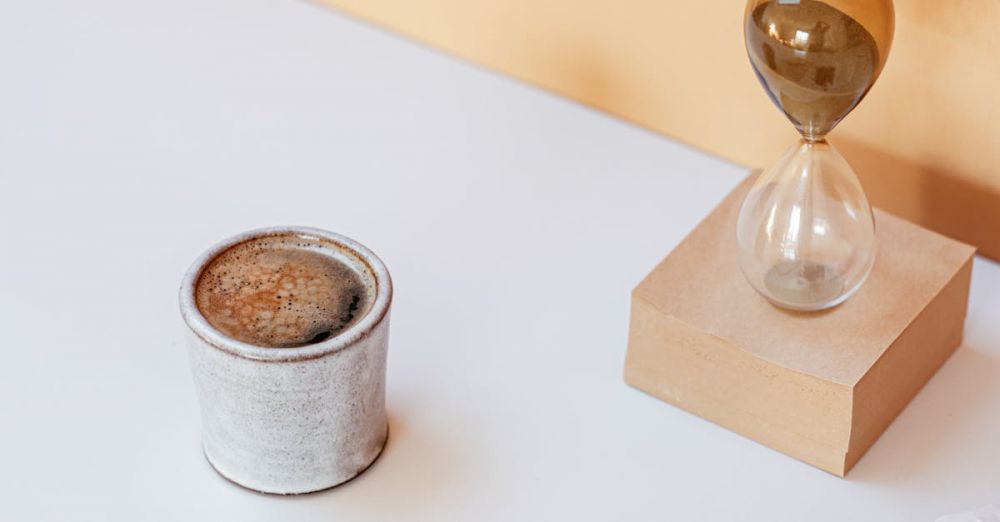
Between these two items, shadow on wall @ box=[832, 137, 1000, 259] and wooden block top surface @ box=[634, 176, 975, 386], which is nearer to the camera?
wooden block top surface @ box=[634, 176, 975, 386]

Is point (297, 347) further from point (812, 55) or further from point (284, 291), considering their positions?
point (812, 55)

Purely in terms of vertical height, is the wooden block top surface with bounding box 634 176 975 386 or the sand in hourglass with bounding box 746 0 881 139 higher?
the sand in hourglass with bounding box 746 0 881 139

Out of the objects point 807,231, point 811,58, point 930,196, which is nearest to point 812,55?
point 811,58

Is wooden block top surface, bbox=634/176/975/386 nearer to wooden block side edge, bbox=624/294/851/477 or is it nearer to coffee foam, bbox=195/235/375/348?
wooden block side edge, bbox=624/294/851/477

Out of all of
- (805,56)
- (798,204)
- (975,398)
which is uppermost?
(805,56)

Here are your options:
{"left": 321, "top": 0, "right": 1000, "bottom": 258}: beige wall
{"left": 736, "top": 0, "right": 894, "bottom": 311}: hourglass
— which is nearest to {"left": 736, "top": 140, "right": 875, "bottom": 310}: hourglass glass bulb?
{"left": 736, "top": 0, "right": 894, "bottom": 311}: hourglass

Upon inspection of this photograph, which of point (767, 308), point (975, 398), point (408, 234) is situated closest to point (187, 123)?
point (408, 234)

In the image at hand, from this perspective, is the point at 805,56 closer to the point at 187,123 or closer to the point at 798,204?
the point at 798,204
